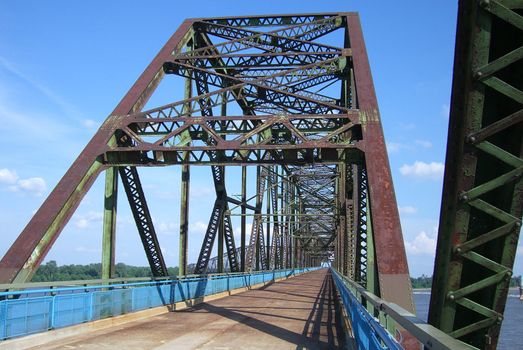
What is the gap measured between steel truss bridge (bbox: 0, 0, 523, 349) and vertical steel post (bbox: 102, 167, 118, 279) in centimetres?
3

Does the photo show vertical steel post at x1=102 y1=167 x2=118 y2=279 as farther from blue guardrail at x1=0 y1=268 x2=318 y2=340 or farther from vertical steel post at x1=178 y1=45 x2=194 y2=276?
vertical steel post at x1=178 y1=45 x2=194 y2=276

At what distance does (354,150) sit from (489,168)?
11228mm

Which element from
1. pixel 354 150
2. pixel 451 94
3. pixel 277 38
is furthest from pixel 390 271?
pixel 277 38

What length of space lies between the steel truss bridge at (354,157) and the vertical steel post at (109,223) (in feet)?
0.11

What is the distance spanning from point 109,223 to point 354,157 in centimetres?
817

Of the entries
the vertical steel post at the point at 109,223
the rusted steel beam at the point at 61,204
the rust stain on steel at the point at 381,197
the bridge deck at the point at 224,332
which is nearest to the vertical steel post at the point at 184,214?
the bridge deck at the point at 224,332

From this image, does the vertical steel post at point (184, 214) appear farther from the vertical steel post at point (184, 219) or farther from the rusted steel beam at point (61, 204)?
the rusted steel beam at point (61, 204)

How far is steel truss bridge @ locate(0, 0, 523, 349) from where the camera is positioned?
144 inches

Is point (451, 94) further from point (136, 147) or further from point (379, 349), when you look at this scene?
point (136, 147)

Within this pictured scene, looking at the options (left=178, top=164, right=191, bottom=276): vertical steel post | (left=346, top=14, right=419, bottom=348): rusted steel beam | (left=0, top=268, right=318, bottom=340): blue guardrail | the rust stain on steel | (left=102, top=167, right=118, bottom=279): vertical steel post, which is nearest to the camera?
(left=0, top=268, right=318, bottom=340): blue guardrail

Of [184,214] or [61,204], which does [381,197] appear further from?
[184,214]

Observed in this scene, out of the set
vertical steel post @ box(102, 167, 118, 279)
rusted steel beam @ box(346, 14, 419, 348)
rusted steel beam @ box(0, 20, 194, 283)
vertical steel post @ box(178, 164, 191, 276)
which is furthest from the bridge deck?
vertical steel post @ box(178, 164, 191, 276)

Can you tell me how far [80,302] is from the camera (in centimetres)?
1300

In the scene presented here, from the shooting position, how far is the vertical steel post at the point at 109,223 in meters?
16.8
